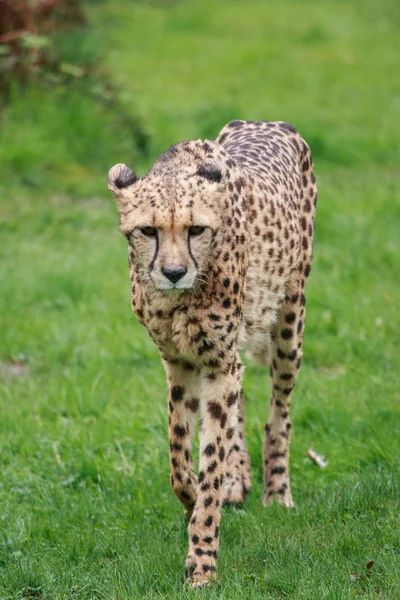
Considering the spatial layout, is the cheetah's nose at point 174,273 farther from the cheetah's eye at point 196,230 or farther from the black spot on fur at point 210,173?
the black spot on fur at point 210,173

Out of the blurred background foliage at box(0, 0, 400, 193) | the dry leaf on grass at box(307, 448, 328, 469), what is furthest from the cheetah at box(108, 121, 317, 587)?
the blurred background foliage at box(0, 0, 400, 193)

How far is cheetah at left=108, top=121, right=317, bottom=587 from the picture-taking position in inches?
131

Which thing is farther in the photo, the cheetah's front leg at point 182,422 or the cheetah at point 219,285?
the cheetah's front leg at point 182,422

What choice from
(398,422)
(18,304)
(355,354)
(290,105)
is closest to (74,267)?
(18,304)

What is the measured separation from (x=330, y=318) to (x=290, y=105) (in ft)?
16.9

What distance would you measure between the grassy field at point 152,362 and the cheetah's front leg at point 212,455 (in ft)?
0.41

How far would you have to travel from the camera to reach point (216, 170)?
11.4 feet

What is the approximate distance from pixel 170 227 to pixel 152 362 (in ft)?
8.74

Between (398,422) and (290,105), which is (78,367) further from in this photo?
(290,105)

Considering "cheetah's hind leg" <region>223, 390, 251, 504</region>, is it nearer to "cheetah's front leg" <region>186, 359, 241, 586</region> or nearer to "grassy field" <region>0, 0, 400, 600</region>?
"grassy field" <region>0, 0, 400, 600</region>

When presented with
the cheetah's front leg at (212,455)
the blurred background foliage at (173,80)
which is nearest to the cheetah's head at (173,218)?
the cheetah's front leg at (212,455)

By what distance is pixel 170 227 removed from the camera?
3.25m

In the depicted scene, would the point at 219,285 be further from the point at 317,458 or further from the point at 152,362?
the point at 152,362

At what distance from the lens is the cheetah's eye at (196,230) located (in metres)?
3.32
